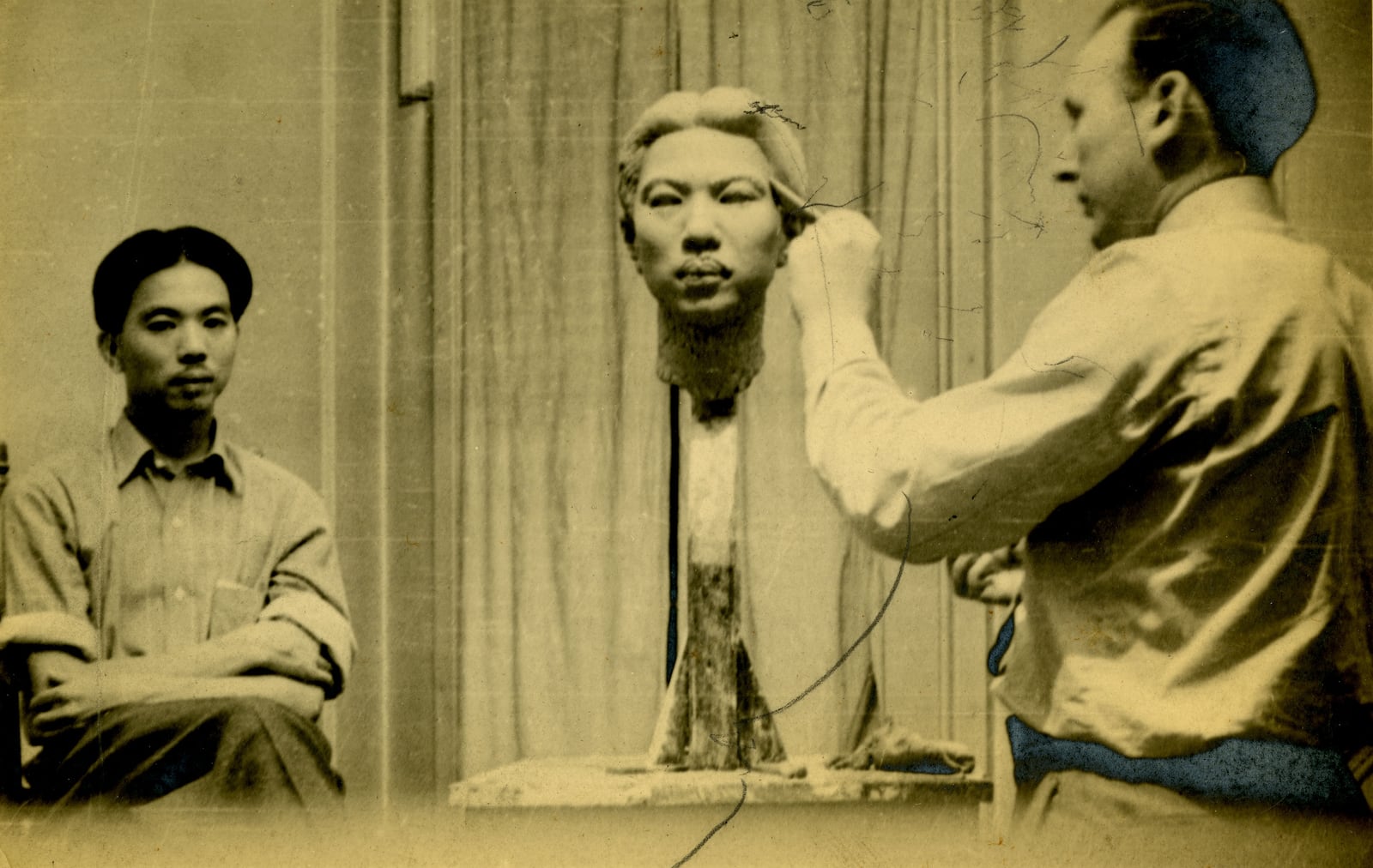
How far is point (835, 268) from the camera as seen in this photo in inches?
123

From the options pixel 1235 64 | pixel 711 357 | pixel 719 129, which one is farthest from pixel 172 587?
pixel 1235 64

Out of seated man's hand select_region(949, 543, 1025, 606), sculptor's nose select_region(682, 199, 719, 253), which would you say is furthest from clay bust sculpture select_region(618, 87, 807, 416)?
seated man's hand select_region(949, 543, 1025, 606)

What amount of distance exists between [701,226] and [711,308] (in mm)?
145

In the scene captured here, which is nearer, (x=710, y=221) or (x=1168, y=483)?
(x=1168, y=483)

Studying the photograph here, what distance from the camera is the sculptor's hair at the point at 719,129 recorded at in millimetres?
3154

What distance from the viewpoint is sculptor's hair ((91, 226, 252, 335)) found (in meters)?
3.13

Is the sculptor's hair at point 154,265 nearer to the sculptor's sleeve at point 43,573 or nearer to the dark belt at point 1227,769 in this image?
the sculptor's sleeve at point 43,573

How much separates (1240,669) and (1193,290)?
0.64 metres

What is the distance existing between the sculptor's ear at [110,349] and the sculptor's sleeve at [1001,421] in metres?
1.22

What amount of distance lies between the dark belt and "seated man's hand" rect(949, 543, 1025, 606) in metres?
0.22

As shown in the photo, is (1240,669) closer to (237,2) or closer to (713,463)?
(713,463)

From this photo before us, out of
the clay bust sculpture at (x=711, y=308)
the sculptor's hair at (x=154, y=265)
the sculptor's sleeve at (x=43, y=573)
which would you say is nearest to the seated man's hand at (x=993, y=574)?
the clay bust sculpture at (x=711, y=308)

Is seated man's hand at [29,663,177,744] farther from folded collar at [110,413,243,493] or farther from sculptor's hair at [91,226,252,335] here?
sculptor's hair at [91,226,252,335]

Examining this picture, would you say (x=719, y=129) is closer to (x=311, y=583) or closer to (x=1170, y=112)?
(x=1170, y=112)
